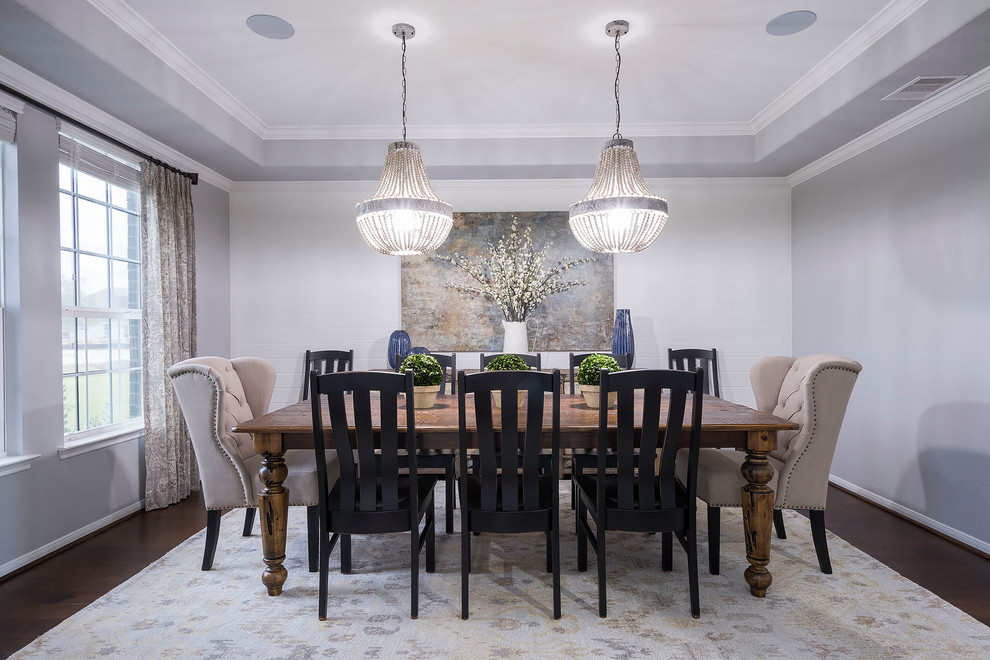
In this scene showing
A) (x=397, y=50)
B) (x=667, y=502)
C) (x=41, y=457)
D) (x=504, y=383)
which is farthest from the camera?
(x=397, y=50)

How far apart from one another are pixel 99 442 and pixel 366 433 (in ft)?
7.23

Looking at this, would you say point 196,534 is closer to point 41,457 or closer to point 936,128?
point 41,457

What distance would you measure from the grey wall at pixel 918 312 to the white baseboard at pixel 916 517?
0.03 ft

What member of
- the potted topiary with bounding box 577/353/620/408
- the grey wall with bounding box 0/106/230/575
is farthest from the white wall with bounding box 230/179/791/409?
the potted topiary with bounding box 577/353/620/408

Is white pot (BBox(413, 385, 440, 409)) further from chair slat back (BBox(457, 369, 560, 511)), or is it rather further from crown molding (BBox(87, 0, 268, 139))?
crown molding (BBox(87, 0, 268, 139))

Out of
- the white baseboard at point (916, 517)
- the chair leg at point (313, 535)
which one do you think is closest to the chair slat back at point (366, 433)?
the chair leg at point (313, 535)

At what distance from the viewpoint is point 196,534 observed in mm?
3246

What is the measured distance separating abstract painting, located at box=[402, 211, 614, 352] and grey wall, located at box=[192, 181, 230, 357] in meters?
1.62

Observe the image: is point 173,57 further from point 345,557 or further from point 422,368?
point 345,557

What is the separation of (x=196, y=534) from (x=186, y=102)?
8.73 ft

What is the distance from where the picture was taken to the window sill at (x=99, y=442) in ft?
10.2

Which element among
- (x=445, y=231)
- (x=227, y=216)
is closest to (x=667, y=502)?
(x=445, y=231)

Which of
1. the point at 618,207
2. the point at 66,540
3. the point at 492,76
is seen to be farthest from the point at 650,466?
the point at 66,540

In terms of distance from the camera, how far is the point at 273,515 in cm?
245
